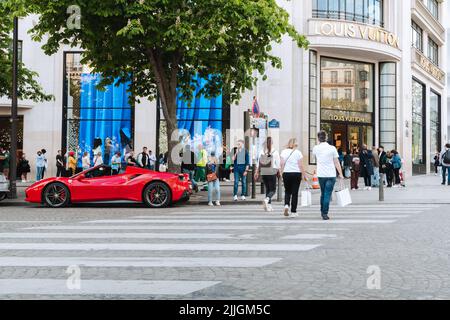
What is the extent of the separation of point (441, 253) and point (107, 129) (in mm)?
25051

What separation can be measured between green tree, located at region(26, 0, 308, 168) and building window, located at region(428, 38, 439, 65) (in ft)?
93.9

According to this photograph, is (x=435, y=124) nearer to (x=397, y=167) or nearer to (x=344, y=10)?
(x=344, y=10)

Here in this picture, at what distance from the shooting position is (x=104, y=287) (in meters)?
5.47

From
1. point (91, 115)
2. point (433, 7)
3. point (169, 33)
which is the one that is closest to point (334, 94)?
point (91, 115)

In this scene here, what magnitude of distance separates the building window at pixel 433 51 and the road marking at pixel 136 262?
131ft

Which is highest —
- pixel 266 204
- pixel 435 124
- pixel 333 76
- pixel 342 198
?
pixel 333 76

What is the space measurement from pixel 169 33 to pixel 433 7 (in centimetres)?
3521

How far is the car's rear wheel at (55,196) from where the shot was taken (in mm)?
16156

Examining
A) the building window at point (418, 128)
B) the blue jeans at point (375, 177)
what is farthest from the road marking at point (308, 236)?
the building window at point (418, 128)

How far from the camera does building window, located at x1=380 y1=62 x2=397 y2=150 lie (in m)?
33.6

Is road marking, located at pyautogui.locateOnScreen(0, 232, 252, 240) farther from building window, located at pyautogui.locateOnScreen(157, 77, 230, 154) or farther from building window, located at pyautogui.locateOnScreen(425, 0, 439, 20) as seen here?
building window, located at pyautogui.locateOnScreen(425, 0, 439, 20)

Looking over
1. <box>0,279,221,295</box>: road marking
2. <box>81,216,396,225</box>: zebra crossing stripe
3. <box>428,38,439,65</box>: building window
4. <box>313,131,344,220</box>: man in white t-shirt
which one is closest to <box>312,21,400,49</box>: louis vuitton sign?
<box>428,38,439,65</box>: building window
